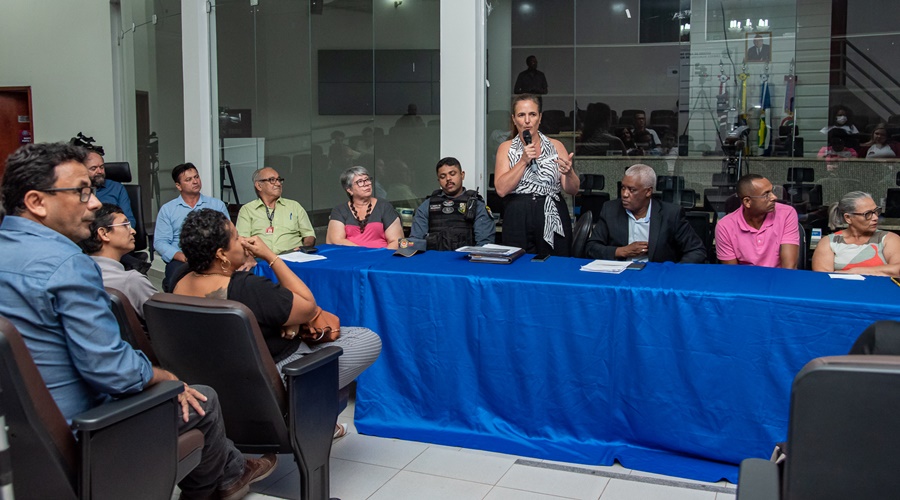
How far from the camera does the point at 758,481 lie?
1717 millimetres

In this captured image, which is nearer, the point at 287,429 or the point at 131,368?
the point at 131,368

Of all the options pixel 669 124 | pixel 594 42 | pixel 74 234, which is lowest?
pixel 74 234

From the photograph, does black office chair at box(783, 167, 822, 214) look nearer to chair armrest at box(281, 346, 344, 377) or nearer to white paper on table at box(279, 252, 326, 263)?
white paper on table at box(279, 252, 326, 263)

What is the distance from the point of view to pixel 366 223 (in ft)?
16.6

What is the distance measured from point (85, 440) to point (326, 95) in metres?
4.83

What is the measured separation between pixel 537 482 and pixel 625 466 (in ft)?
1.28

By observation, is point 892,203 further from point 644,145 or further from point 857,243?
point 857,243

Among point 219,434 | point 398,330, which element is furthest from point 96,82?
point 219,434

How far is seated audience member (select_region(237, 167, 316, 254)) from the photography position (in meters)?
5.32

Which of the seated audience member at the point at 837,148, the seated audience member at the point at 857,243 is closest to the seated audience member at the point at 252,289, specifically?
the seated audience member at the point at 857,243

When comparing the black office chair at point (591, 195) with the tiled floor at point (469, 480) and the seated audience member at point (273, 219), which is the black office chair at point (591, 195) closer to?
the seated audience member at point (273, 219)

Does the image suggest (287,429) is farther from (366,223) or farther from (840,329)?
(366,223)

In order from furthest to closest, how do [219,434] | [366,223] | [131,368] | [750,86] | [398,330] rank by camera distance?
[750,86] → [366,223] → [398,330] → [219,434] → [131,368]

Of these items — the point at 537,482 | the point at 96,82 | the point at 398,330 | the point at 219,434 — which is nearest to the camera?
the point at 219,434
